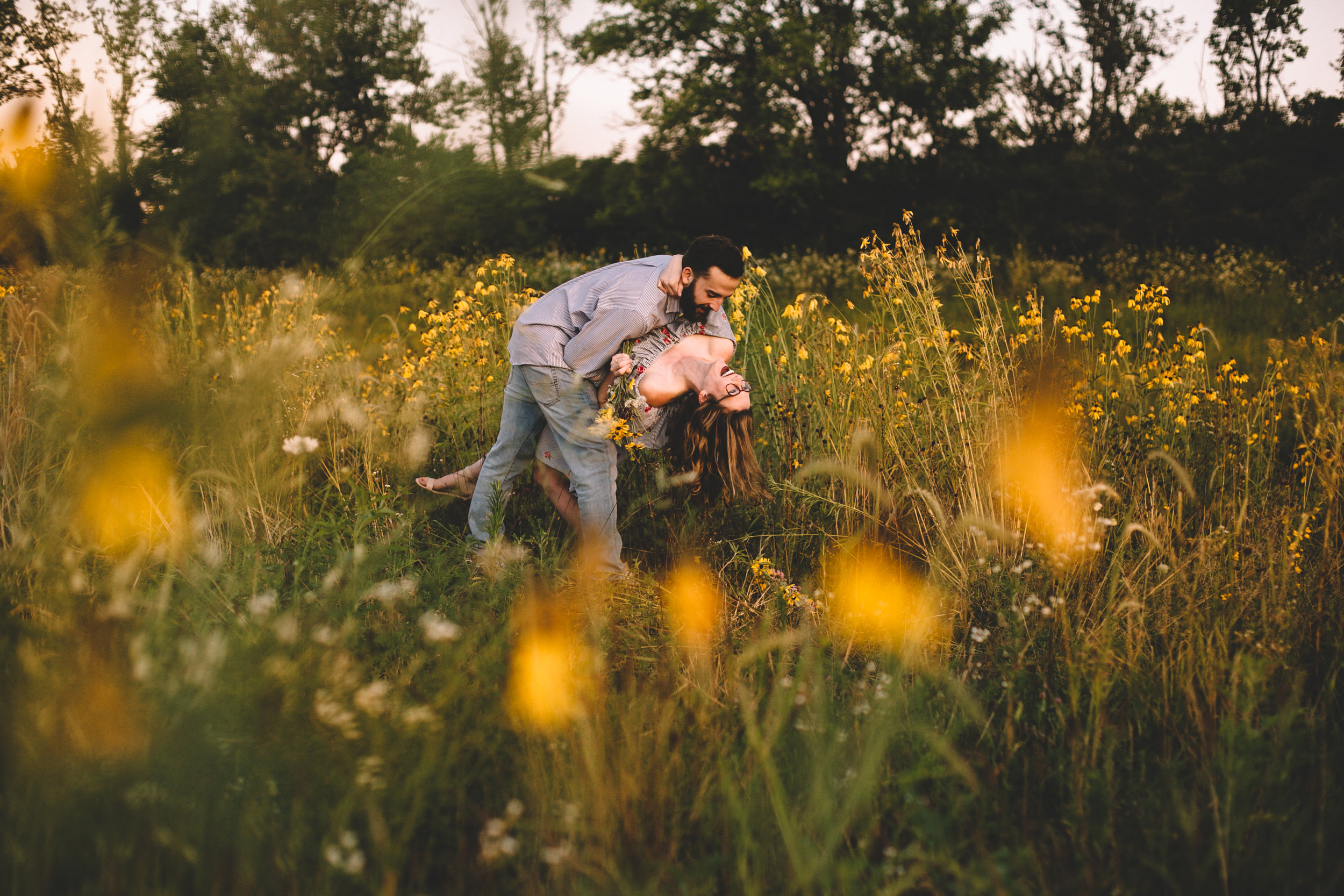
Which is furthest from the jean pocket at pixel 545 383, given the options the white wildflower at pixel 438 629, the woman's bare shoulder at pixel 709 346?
the white wildflower at pixel 438 629

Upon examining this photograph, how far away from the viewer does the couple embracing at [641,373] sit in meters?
3.07

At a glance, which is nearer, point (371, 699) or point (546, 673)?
point (371, 699)

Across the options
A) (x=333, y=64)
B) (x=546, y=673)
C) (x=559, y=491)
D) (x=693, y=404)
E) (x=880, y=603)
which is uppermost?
(x=333, y=64)

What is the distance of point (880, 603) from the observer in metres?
3.00

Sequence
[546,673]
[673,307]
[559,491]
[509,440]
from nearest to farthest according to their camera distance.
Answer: [546,673] < [673,307] < [509,440] < [559,491]

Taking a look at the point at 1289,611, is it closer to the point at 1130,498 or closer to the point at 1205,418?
the point at 1130,498

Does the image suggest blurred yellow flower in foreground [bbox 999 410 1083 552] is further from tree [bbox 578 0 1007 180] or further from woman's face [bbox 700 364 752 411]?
tree [bbox 578 0 1007 180]

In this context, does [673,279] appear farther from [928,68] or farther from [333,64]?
[928,68]

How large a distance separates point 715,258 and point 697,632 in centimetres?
152

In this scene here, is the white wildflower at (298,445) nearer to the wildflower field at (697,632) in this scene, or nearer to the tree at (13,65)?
the wildflower field at (697,632)

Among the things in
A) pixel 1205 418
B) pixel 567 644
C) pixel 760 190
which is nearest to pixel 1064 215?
pixel 760 190

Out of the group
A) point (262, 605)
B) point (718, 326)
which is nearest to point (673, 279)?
point (718, 326)

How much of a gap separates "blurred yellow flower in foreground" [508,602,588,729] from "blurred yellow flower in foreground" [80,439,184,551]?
3.62 feet

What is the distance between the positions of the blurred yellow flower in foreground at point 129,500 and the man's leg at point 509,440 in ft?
3.80
